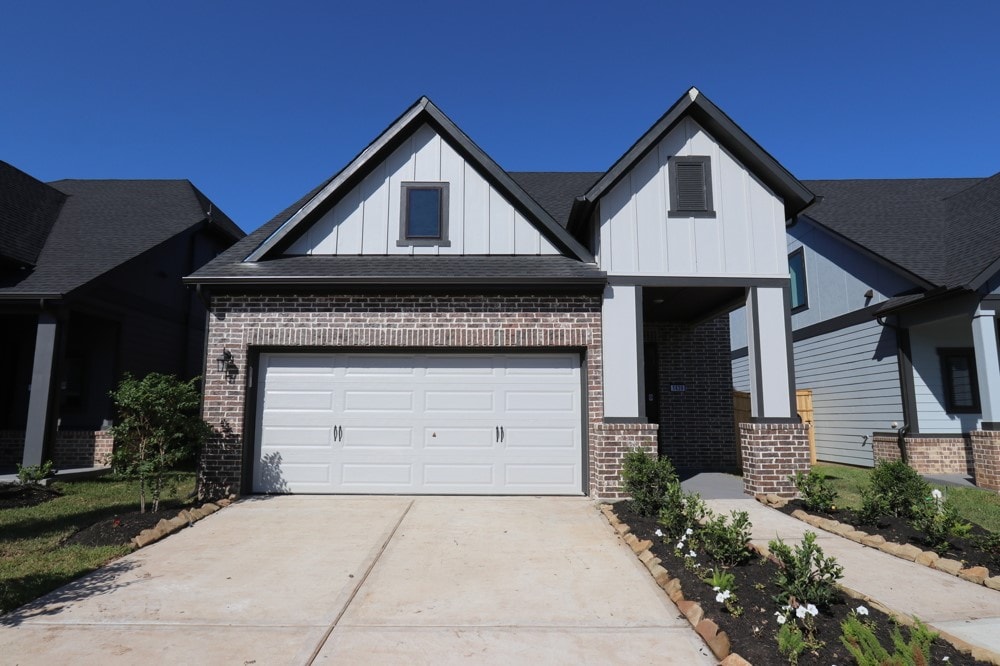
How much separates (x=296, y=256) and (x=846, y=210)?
47.4ft

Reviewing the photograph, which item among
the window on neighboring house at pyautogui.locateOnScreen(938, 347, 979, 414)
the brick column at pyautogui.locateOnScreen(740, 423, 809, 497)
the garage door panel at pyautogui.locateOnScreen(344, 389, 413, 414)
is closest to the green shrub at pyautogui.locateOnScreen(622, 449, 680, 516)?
the brick column at pyautogui.locateOnScreen(740, 423, 809, 497)

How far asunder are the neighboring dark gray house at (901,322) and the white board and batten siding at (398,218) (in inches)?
213

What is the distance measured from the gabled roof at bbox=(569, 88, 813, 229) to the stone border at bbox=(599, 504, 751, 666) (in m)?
5.59

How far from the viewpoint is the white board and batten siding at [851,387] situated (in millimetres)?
12719

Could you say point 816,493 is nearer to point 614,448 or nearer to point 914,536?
point 914,536

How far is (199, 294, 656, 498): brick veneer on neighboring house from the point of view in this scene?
Answer: 29.9 ft

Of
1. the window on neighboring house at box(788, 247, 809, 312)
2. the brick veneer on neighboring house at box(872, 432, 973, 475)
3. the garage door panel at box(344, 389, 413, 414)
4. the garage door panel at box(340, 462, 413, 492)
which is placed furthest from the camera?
the window on neighboring house at box(788, 247, 809, 312)

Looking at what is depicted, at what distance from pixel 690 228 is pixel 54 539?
9947 mm

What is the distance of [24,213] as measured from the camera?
45.4 feet

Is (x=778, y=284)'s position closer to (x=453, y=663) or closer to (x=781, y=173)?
(x=781, y=173)

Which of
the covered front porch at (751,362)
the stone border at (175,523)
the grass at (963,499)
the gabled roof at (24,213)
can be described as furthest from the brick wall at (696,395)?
the gabled roof at (24,213)

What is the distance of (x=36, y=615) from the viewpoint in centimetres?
440

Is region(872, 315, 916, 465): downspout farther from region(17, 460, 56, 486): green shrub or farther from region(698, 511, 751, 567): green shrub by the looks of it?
region(17, 460, 56, 486): green shrub

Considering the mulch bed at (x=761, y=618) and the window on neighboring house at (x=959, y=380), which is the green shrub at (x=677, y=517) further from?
the window on neighboring house at (x=959, y=380)
